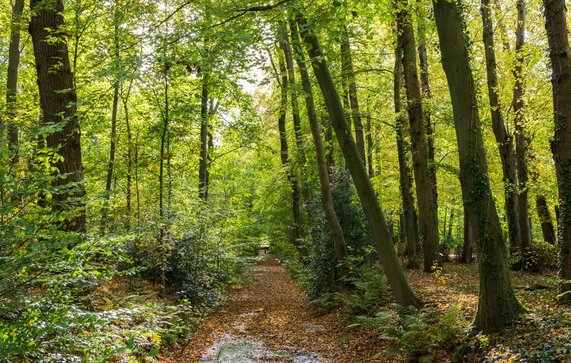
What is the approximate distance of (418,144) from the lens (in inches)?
495

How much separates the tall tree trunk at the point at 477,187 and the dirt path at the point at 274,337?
92.3 inches

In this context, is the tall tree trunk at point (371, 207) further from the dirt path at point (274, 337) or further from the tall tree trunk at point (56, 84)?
the tall tree trunk at point (56, 84)

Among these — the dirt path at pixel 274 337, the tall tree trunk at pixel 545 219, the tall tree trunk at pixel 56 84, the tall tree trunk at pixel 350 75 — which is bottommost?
the dirt path at pixel 274 337

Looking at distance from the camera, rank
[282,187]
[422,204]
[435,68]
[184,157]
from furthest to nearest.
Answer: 1. [282,187]
2. [435,68]
3. [184,157]
4. [422,204]

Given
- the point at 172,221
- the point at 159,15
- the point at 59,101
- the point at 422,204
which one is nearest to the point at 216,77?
the point at 59,101

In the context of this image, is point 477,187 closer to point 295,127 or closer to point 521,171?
point 521,171

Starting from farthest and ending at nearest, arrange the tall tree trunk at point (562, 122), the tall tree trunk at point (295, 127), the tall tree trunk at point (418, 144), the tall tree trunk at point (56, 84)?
the tall tree trunk at point (295, 127) < the tall tree trunk at point (418, 144) < the tall tree trunk at point (56, 84) < the tall tree trunk at point (562, 122)

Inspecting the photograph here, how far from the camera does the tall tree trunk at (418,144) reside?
40.3 feet

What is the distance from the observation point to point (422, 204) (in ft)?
42.0

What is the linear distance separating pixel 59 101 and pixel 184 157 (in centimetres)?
887

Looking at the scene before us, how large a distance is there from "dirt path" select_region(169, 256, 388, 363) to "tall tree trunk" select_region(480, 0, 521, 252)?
7.38 m

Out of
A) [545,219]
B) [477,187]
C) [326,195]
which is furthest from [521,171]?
[477,187]

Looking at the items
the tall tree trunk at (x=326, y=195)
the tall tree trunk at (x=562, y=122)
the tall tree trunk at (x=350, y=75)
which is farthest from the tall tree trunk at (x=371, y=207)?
the tall tree trunk at (x=350, y=75)

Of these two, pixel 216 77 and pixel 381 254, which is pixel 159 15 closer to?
pixel 216 77
